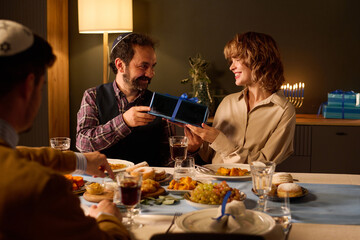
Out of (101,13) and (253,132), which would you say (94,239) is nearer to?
(253,132)

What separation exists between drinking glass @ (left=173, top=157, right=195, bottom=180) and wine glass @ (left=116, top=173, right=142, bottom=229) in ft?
1.70

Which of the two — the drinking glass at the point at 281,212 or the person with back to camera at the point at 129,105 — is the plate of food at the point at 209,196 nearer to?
the drinking glass at the point at 281,212

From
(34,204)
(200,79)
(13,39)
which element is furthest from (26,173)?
(200,79)

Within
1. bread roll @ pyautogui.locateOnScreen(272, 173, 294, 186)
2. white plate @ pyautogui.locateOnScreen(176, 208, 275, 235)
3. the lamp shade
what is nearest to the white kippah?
white plate @ pyautogui.locateOnScreen(176, 208, 275, 235)

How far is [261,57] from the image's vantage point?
2625 mm

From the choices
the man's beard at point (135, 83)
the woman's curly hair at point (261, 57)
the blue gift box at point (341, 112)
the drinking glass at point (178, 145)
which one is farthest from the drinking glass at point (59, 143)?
the blue gift box at point (341, 112)

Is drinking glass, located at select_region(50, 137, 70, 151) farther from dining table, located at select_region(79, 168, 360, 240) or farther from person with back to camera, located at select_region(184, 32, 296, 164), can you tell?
person with back to camera, located at select_region(184, 32, 296, 164)

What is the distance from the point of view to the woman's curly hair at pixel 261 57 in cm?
262

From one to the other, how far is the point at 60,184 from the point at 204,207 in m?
0.77

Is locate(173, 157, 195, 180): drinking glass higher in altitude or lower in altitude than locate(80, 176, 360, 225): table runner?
higher

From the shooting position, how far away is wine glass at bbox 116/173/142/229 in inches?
56.1

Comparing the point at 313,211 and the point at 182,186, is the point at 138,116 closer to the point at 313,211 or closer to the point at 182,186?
the point at 182,186

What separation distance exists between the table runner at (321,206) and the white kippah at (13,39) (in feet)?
2.69

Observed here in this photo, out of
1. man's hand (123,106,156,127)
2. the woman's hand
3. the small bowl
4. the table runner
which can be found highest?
man's hand (123,106,156,127)
